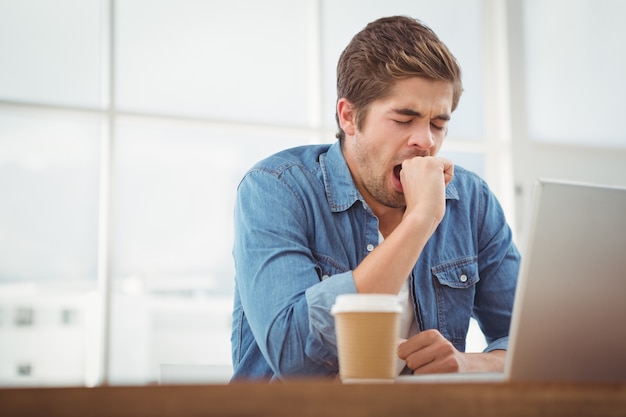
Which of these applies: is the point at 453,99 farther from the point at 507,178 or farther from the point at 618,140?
the point at 618,140

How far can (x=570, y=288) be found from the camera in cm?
95

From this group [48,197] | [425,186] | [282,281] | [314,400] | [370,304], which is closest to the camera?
[314,400]

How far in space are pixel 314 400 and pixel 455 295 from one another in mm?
1176

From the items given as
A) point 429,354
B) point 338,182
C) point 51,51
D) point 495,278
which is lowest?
point 429,354

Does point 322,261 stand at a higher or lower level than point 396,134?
lower

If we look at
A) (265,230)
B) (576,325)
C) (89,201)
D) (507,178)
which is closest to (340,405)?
(576,325)

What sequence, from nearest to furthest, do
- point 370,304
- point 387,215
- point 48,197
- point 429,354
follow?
point 370,304
point 429,354
point 387,215
point 48,197

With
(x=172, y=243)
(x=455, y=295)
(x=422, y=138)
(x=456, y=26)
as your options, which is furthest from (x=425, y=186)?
(x=456, y=26)

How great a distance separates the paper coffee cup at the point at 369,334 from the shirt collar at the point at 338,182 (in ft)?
2.58

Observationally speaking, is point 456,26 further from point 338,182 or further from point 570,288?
point 570,288

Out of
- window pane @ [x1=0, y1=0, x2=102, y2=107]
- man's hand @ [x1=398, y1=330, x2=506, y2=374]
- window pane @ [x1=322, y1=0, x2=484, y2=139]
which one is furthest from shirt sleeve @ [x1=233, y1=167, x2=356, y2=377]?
window pane @ [x1=322, y1=0, x2=484, y2=139]

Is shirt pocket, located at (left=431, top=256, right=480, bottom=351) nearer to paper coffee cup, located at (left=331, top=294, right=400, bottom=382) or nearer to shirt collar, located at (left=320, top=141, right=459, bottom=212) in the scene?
shirt collar, located at (left=320, top=141, right=459, bottom=212)

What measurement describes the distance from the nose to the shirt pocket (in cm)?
25

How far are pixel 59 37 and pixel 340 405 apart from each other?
2912mm
